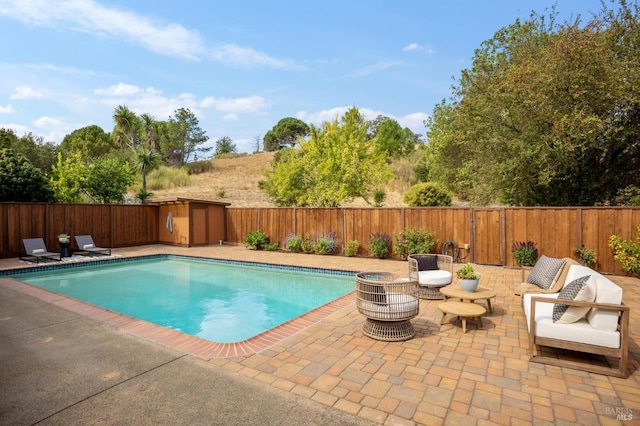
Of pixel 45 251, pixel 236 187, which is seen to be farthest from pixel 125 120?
pixel 45 251

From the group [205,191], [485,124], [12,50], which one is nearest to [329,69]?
[485,124]

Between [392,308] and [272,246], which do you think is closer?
[392,308]

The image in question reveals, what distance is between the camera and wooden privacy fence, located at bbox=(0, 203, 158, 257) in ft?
37.0

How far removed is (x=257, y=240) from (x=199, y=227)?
3066 millimetres

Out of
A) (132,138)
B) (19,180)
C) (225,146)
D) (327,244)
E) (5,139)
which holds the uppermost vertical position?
(225,146)

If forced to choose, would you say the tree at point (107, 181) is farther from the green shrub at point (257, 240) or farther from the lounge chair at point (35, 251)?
the green shrub at point (257, 240)

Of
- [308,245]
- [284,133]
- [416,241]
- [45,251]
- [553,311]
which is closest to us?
[553,311]

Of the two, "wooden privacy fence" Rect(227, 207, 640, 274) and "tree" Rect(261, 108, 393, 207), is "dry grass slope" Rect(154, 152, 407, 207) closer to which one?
"tree" Rect(261, 108, 393, 207)

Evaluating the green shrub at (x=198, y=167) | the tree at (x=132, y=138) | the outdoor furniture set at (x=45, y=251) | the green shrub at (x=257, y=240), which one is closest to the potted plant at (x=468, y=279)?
the green shrub at (x=257, y=240)

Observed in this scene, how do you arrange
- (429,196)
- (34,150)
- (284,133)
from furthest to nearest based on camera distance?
(284,133)
(34,150)
(429,196)

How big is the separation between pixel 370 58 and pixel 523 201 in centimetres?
824

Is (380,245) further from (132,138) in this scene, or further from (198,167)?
(198,167)

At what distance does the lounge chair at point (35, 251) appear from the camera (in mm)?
10508

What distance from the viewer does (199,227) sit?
14.9 meters
